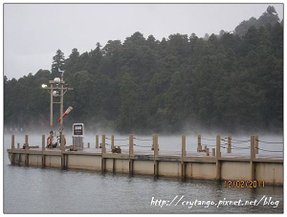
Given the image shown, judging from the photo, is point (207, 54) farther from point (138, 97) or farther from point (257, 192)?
point (257, 192)

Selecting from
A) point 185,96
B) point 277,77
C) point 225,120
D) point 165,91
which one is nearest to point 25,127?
point 225,120

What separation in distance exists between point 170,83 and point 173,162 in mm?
68855

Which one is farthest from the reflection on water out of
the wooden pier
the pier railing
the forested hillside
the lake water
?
the forested hillside

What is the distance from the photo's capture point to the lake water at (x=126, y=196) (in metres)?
20.6

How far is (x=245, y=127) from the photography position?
53.5 m

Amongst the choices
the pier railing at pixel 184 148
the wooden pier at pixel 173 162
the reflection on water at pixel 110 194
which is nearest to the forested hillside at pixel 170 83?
the pier railing at pixel 184 148

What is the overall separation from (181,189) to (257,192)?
3.05 metres

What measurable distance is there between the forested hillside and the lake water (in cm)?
Answer: 1902

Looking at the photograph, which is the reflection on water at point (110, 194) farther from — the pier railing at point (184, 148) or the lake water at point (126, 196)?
the pier railing at point (184, 148)

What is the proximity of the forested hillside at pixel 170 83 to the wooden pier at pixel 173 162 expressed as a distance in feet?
57.1

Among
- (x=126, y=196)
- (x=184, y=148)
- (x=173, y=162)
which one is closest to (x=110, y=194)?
(x=126, y=196)

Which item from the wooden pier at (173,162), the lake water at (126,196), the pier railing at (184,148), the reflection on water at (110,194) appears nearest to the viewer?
the lake water at (126,196)

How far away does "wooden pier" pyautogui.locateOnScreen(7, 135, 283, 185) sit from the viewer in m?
23.0

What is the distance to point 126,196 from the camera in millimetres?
23688
